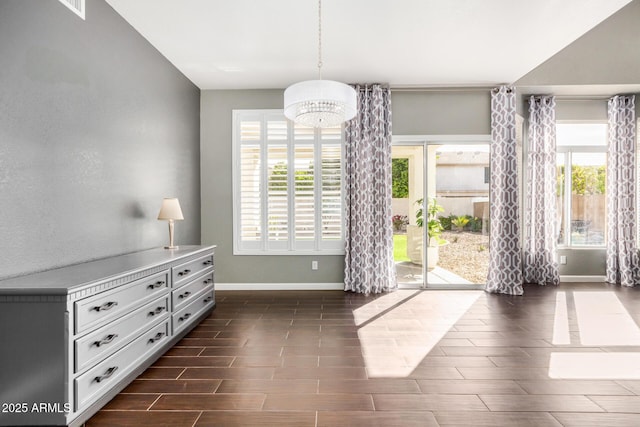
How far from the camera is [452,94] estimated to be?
5.21 m

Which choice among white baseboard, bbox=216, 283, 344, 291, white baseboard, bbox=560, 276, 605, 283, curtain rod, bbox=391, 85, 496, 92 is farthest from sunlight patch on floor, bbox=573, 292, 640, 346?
curtain rod, bbox=391, 85, 496, 92

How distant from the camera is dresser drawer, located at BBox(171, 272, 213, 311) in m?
3.23

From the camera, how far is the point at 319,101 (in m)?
2.85

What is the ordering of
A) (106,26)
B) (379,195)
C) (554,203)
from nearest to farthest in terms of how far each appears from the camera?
(106,26) → (379,195) → (554,203)

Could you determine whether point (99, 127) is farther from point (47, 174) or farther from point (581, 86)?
point (581, 86)

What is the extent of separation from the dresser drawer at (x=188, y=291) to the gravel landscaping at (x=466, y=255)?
328 centimetres

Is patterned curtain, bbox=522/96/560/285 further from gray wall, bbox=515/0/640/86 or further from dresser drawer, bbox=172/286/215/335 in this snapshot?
dresser drawer, bbox=172/286/215/335

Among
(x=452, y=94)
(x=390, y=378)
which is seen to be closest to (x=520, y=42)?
(x=452, y=94)

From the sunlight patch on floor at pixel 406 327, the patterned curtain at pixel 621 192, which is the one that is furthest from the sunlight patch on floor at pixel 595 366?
the patterned curtain at pixel 621 192

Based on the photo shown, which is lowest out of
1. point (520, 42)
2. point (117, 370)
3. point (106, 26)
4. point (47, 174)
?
point (117, 370)

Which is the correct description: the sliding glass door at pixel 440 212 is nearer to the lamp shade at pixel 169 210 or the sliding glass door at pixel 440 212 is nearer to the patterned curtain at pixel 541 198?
the patterned curtain at pixel 541 198

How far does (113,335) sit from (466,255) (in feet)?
15.1

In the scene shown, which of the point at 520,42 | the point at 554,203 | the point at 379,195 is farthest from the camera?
the point at 554,203

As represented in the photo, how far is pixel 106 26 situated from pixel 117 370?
2.74m
